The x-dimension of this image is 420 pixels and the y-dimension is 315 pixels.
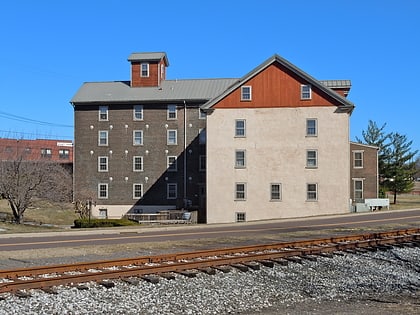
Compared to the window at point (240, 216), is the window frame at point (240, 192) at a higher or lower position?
higher

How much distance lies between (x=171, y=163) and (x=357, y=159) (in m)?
18.7

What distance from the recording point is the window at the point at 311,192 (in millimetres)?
43062

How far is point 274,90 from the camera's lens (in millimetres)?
43969

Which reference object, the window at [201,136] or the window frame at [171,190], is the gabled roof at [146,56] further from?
the window frame at [171,190]

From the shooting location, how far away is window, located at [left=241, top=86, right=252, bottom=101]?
4419 cm

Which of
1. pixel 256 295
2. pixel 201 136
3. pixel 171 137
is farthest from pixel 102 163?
pixel 256 295

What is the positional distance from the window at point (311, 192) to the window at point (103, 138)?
23.3m

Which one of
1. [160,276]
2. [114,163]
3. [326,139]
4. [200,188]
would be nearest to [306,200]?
[326,139]

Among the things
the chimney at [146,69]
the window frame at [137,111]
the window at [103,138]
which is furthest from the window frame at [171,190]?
the chimney at [146,69]

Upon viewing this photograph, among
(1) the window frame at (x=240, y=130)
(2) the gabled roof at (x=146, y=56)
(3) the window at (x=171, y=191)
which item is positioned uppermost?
(2) the gabled roof at (x=146, y=56)

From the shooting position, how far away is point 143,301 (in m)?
9.96

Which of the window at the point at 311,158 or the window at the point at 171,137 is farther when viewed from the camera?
the window at the point at 171,137

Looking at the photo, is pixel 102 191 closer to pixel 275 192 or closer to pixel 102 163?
pixel 102 163

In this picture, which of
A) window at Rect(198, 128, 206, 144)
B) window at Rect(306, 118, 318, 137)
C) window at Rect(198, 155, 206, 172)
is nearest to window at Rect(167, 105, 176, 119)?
window at Rect(198, 128, 206, 144)
